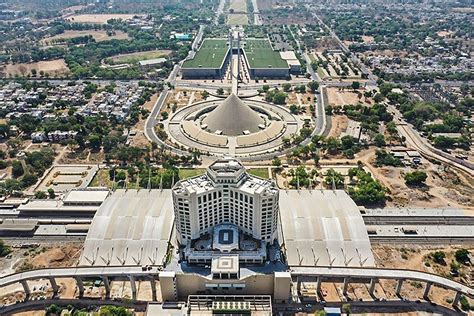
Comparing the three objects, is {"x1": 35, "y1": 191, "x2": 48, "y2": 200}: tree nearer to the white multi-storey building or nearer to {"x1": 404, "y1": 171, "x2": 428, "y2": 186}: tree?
the white multi-storey building

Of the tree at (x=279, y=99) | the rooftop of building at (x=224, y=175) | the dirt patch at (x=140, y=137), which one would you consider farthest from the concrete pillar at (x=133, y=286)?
the tree at (x=279, y=99)

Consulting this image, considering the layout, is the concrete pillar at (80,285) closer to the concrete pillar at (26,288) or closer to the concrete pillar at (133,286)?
the concrete pillar at (26,288)

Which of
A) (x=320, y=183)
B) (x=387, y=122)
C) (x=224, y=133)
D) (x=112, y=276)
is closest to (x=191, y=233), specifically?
(x=112, y=276)

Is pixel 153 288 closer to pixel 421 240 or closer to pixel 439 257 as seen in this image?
pixel 439 257

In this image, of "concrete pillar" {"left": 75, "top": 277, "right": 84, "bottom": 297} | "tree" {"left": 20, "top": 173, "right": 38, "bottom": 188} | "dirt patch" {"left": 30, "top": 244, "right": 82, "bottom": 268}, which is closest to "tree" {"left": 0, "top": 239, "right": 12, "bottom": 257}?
"dirt patch" {"left": 30, "top": 244, "right": 82, "bottom": 268}

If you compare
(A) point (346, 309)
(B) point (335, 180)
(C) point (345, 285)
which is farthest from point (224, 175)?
(B) point (335, 180)

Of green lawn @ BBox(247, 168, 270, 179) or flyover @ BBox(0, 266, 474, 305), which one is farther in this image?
green lawn @ BBox(247, 168, 270, 179)
